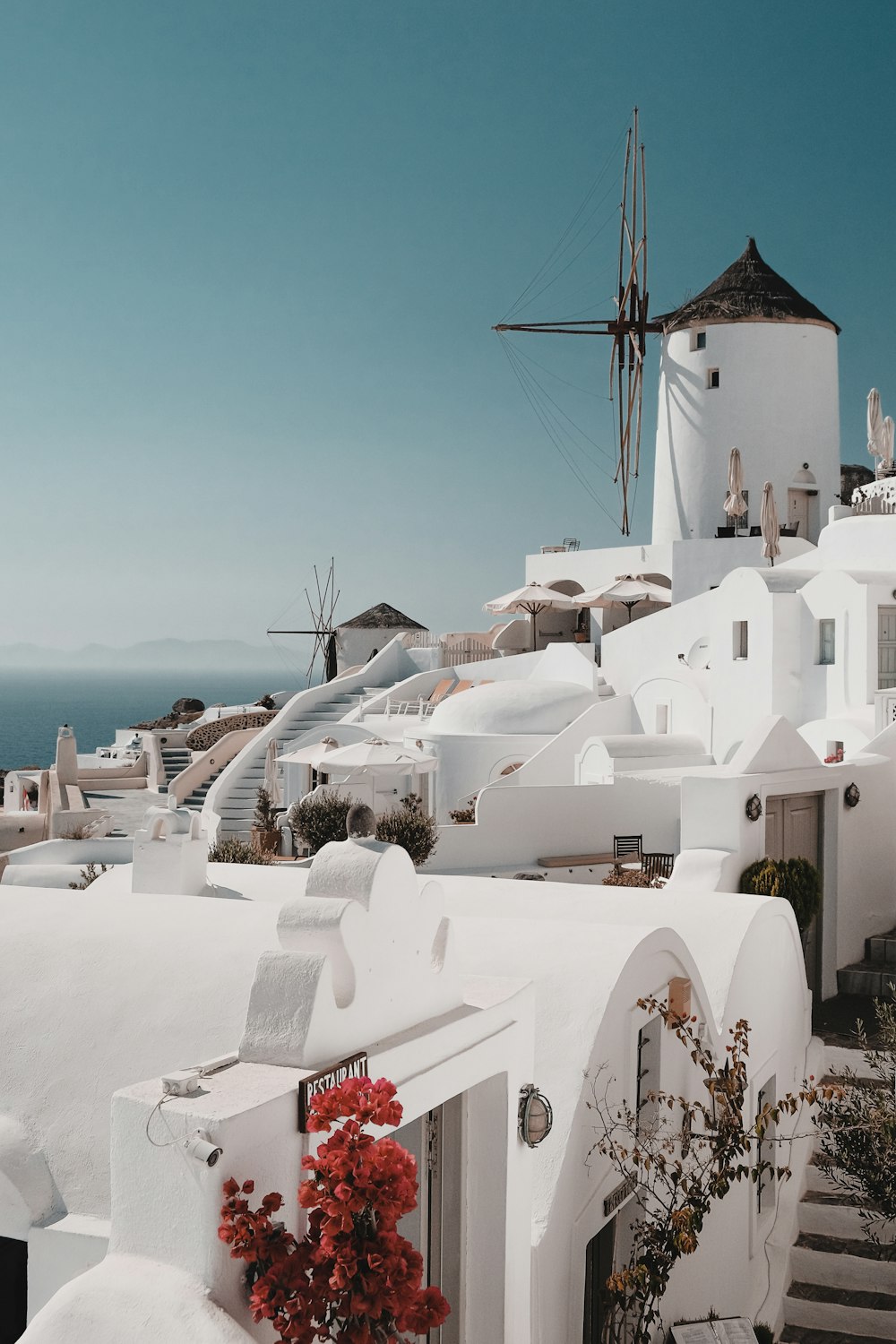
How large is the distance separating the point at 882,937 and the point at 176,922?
30.1 ft

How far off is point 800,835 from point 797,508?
85.7 feet

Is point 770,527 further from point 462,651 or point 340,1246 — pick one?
point 340,1246

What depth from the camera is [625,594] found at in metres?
32.6

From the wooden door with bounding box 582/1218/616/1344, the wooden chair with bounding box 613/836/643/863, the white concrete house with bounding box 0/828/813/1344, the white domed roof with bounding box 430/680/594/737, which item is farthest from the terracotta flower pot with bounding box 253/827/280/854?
the wooden door with bounding box 582/1218/616/1344

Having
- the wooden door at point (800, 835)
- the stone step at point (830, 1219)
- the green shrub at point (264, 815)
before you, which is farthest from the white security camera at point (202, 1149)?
the green shrub at point (264, 815)

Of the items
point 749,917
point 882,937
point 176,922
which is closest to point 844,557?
point 882,937

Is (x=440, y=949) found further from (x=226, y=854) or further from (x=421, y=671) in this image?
(x=421, y=671)

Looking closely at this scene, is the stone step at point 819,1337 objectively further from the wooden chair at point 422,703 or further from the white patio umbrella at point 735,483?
the wooden chair at point 422,703

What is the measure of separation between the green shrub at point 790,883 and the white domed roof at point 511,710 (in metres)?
11.4

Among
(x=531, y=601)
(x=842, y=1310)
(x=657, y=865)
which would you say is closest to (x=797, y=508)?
(x=531, y=601)

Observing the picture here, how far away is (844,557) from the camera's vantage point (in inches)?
861

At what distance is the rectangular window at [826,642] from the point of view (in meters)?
19.7

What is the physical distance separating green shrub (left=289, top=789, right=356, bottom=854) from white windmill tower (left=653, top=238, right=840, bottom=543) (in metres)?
21.2

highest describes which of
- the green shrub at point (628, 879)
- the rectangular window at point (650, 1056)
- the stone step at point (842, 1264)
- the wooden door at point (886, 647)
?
the wooden door at point (886, 647)
